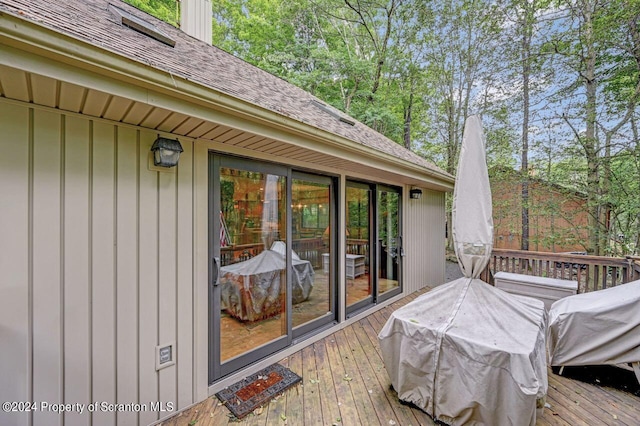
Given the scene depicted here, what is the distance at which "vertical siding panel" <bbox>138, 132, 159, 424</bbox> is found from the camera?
7.11 feet

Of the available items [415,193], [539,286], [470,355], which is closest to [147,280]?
[470,355]

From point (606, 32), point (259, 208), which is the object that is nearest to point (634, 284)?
point (259, 208)

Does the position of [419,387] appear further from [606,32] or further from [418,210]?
[606,32]

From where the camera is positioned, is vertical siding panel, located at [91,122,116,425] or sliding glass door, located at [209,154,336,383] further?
sliding glass door, located at [209,154,336,383]

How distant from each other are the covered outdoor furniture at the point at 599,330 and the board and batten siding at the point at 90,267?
11.9 ft

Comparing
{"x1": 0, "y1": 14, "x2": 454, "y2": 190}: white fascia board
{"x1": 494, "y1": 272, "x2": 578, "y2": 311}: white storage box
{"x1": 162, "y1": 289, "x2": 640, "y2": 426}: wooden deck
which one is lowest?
{"x1": 162, "y1": 289, "x2": 640, "y2": 426}: wooden deck

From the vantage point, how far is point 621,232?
248 inches

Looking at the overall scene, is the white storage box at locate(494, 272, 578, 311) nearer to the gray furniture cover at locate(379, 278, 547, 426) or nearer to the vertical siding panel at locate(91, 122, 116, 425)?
the gray furniture cover at locate(379, 278, 547, 426)

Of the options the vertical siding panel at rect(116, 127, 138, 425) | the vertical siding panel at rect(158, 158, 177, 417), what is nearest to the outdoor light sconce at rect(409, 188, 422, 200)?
the vertical siding panel at rect(158, 158, 177, 417)

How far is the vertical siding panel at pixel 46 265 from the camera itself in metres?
1.73

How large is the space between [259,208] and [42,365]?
6.55 feet

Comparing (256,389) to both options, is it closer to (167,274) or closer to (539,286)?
(167,274)

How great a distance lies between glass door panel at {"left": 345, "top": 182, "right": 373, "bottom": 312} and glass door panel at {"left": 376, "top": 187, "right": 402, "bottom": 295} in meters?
0.33

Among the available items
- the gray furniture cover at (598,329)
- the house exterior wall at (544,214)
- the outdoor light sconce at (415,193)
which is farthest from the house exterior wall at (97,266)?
the house exterior wall at (544,214)
